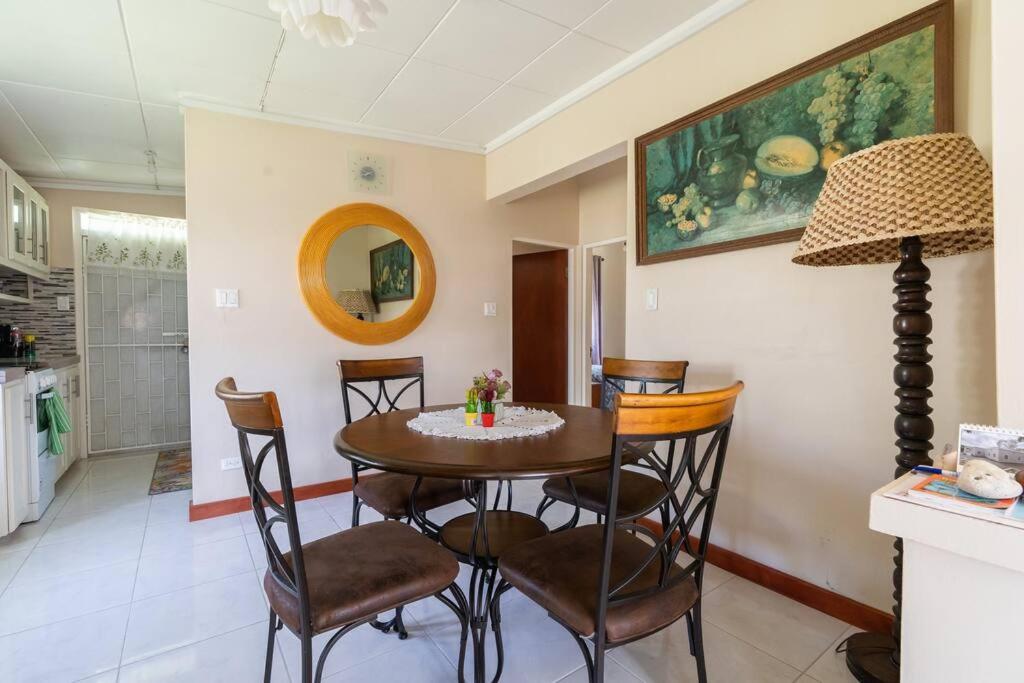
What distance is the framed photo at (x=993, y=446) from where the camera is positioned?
0.92m

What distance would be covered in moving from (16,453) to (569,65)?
12.1 feet

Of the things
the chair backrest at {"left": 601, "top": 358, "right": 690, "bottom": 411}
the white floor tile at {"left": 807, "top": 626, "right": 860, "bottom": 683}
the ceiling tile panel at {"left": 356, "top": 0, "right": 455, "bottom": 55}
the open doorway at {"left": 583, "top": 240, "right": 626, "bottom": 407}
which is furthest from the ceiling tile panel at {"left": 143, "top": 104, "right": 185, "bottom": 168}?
the white floor tile at {"left": 807, "top": 626, "right": 860, "bottom": 683}

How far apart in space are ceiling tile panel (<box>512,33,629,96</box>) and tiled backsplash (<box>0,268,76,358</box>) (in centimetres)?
429

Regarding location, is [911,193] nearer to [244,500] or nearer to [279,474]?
[279,474]

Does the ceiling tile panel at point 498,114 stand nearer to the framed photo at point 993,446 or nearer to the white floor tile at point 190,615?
the framed photo at point 993,446

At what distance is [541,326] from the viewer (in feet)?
15.6

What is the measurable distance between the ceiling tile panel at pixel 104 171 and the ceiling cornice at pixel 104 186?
7cm

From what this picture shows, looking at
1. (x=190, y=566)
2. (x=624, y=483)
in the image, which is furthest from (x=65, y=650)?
(x=624, y=483)

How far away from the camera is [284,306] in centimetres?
314

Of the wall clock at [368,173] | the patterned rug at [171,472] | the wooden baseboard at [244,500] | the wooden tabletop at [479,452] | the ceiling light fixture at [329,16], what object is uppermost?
the wall clock at [368,173]

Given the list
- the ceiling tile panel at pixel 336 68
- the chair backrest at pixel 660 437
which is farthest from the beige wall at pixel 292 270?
the chair backrest at pixel 660 437

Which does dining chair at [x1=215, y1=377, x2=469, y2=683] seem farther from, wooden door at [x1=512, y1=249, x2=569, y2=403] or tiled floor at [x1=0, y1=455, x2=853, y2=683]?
wooden door at [x1=512, y1=249, x2=569, y2=403]

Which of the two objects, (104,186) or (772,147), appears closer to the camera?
(772,147)

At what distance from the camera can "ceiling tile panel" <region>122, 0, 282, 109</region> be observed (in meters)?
2.09
